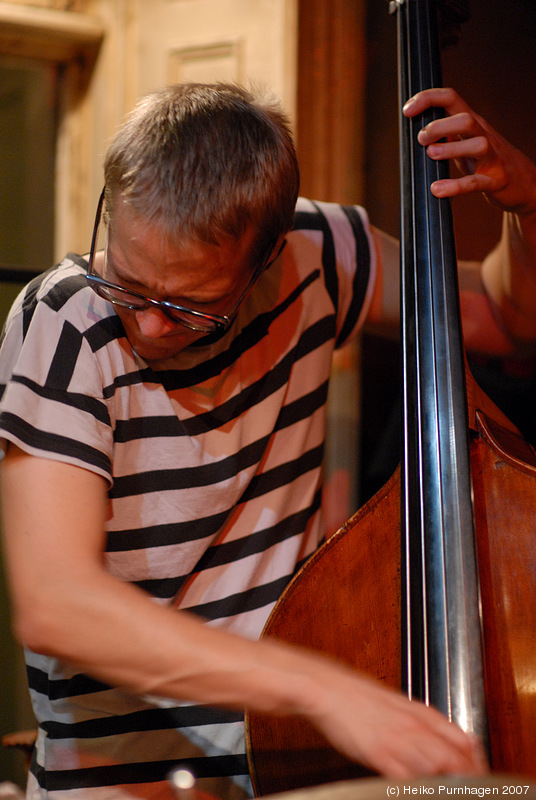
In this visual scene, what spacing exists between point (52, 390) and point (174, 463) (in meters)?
0.19

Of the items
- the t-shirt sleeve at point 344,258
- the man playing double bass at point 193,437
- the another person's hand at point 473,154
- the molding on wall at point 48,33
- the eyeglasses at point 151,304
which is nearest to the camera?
the man playing double bass at point 193,437

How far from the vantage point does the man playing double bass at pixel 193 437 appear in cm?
62

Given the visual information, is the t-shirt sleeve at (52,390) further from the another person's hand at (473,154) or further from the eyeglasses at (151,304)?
the another person's hand at (473,154)

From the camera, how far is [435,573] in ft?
2.16

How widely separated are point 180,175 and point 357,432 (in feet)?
2.89

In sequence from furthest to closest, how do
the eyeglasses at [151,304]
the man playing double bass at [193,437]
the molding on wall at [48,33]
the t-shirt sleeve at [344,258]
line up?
the molding on wall at [48,33] < the t-shirt sleeve at [344,258] < the eyeglasses at [151,304] < the man playing double bass at [193,437]

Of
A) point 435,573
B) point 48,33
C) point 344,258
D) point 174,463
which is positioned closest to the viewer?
point 435,573

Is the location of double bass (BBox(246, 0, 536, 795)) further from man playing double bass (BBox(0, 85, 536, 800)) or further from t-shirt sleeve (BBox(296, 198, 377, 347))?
t-shirt sleeve (BBox(296, 198, 377, 347))

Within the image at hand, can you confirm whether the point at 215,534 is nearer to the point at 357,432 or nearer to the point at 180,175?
the point at 180,175

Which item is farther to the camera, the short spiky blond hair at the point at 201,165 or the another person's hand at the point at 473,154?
the another person's hand at the point at 473,154

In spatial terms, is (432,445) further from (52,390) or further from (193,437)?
(52,390)

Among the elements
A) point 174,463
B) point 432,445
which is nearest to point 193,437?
point 174,463

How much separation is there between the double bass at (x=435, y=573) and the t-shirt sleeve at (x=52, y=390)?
0.87 ft

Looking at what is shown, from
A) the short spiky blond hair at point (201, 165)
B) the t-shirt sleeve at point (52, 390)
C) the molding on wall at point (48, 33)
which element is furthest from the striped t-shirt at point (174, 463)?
the molding on wall at point (48, 33)
